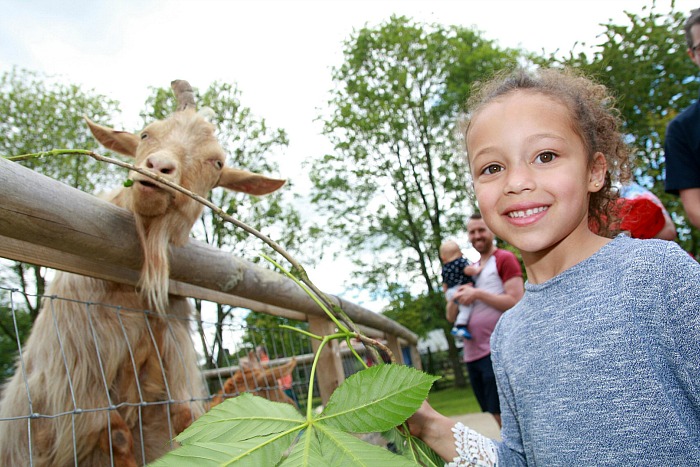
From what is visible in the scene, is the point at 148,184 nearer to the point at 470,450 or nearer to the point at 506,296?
the point at 470,450

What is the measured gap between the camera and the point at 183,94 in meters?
2.92

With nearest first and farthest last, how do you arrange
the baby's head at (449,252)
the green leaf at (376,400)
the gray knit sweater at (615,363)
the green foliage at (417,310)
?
the green leaf at (376,400) < the gray knit sweater at (615,363) < the baby's head at (449,252) < the green foliage at (417,310)

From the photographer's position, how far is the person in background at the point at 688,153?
2.58 meters

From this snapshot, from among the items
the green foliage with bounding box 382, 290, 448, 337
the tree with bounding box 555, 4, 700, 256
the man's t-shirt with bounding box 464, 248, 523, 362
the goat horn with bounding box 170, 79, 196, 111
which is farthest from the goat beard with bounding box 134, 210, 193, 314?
the green foliage with bounding box 382, 290, 448, 337

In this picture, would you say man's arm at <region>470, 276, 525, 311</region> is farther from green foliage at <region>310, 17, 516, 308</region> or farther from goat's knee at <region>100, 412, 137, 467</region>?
green foliage at <region>310, 17, 516, 308</region>

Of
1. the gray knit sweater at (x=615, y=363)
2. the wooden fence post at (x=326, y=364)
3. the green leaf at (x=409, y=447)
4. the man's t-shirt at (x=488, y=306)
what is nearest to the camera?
the green leaf at (x=409, y=447)

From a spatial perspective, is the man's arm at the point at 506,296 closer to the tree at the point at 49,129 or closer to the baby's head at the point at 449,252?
the baby's head at the point at 449,252

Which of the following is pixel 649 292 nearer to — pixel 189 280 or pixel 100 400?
pixel 189 280

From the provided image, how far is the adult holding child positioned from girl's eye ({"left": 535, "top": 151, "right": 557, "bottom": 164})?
3.18 metres

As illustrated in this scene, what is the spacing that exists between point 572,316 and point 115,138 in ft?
7.80

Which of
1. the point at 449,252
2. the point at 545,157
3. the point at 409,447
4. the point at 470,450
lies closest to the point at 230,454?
the point at 409,447

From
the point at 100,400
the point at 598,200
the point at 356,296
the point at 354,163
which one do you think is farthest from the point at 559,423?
the point at 354,163

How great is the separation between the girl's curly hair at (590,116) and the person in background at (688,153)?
3.73 ft

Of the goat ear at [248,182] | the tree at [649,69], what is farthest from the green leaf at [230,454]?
the tree at [649,69]
